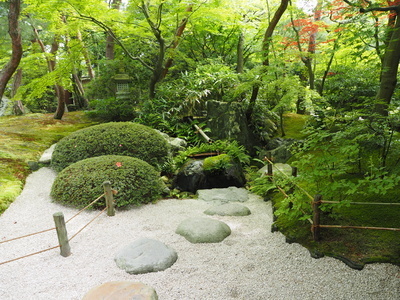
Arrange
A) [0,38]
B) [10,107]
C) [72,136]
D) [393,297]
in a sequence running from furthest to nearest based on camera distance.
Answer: [10,107], [0,38], [72,136], [393,297]

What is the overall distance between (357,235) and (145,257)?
2.52 m

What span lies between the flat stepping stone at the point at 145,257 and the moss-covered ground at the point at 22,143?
286 centimetres

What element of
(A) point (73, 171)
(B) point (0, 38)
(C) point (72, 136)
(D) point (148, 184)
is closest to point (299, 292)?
(D) point (148, 184)

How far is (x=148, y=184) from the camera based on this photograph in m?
5.21

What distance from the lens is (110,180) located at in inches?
193

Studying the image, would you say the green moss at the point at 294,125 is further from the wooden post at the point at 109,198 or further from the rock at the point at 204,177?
the wooden post at the point at 109,198

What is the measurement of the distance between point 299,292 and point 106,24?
8340 millimetres

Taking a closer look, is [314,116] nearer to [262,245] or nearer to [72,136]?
[262,245]

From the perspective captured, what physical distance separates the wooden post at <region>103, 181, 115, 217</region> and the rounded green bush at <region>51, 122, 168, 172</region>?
179 cm

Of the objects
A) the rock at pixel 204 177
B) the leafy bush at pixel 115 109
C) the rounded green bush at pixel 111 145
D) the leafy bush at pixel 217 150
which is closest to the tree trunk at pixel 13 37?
the rounded green bush at pixel 111 145

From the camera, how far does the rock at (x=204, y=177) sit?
627 cm

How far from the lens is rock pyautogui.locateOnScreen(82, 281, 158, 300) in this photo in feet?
8.09

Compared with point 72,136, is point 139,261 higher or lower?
lower

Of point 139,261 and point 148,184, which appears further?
point 148,184
